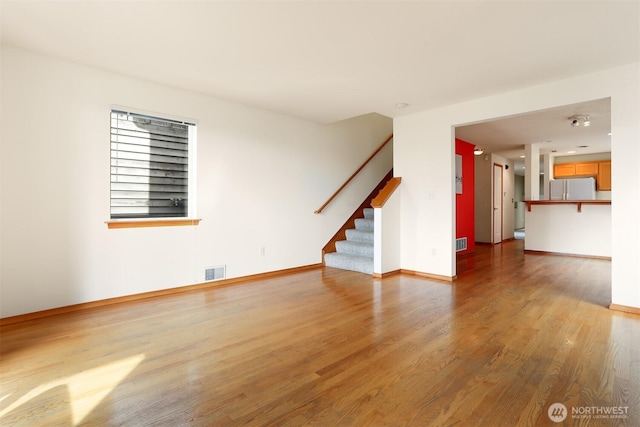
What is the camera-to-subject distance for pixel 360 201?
6.23 metres

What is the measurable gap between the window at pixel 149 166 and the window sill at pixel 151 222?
12 cm

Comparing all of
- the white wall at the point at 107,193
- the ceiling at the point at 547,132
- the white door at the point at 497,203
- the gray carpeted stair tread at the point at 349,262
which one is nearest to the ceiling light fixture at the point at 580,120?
the ceiling at the point at 547,132

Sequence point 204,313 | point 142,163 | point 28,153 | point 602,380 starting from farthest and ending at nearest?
1. point 142,163
2. point 204,313
3. point 28,153
4. point 602,380

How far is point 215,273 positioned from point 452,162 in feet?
11.4

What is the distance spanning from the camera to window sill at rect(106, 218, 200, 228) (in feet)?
11.0

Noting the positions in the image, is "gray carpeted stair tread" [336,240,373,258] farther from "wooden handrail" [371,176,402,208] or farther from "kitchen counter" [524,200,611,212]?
"kitchen counter" [524,200,611,212]

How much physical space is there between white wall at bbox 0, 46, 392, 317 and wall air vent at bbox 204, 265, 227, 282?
0.08 metres

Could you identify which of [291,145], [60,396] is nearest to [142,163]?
[291,145]

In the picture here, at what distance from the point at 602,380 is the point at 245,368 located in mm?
2108

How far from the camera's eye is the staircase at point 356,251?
16.2 ft

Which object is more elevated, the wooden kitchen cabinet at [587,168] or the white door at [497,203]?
the wooden kitchen cabinet at [587,168]

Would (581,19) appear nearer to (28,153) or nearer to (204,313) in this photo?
(204,313)
